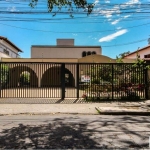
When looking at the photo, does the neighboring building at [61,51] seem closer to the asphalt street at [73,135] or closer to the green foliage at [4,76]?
the green foliage at [4,76]

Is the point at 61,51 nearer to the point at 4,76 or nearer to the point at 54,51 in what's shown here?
the point at 54,51

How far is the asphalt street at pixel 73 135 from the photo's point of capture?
4.82 m

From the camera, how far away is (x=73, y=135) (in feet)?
18.6

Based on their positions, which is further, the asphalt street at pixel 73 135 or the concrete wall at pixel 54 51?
the concrete wall at pixel 54 51

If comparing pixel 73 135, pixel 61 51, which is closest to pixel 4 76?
pixel 73 135

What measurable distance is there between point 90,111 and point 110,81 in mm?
4136

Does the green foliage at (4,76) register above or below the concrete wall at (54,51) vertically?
below

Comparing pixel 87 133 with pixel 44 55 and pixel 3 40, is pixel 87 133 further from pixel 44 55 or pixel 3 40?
pixel 44 55

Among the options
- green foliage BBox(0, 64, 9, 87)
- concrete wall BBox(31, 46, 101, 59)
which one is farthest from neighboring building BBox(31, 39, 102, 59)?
green foliage BBox(0, 64, 9, 87)

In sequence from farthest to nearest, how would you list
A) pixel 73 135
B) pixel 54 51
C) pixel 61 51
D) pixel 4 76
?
pixel 61 51, pixel 54 51, pixel 4 76, pixel 73 135

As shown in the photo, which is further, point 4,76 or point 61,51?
point 61,51

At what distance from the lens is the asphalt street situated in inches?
190

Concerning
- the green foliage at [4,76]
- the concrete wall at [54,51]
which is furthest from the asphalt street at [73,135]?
the concrete wall at [54,51]

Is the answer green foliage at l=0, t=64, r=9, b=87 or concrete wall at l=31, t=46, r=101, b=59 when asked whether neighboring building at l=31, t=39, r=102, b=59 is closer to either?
concrete wall at l=31, t=46, r=101, b=59
